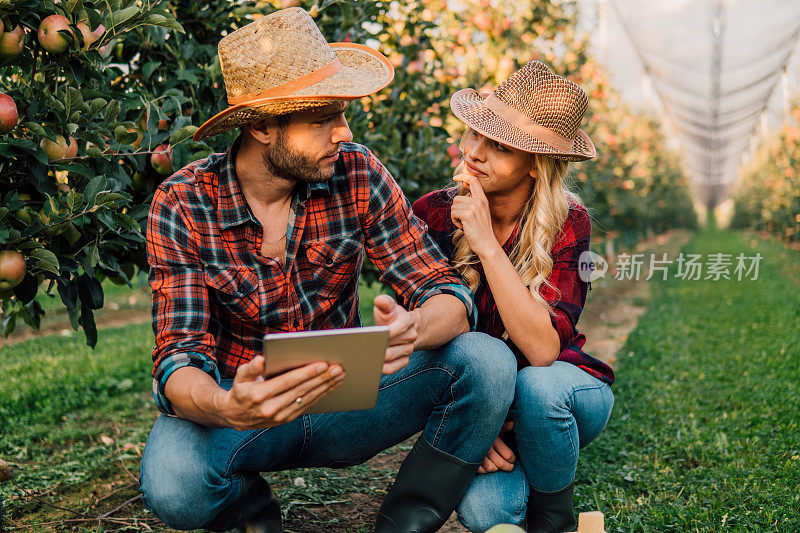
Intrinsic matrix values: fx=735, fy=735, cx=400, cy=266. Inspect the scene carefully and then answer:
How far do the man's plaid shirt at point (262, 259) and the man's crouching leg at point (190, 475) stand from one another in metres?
0.08

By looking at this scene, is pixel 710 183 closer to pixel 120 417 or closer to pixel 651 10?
pixel 651 10

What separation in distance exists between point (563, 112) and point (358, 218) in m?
0.68

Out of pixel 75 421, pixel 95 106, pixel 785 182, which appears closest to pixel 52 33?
pixel 95 106

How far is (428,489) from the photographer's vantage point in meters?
1.81

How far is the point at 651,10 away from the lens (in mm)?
11922

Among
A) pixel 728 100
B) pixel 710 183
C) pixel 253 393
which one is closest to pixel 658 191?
pixel 728 100

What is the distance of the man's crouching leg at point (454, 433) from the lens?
5.76ft

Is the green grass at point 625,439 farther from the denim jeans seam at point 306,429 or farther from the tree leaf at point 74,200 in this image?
the tree leaf at point 74,200

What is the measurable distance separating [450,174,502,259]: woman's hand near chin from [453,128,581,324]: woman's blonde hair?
121 millimetres

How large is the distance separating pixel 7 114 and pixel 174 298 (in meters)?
0.54

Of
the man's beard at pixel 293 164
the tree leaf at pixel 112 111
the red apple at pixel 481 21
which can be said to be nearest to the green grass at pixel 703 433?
the man's beard at pixel 293 164

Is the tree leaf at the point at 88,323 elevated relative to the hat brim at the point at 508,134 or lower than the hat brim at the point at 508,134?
lower

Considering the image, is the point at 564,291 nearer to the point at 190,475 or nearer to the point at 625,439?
the point at 190,475

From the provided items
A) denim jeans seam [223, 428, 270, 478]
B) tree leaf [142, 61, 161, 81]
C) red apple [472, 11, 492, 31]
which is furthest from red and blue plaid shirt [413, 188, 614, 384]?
red apple [472, 11, 492, 31]
